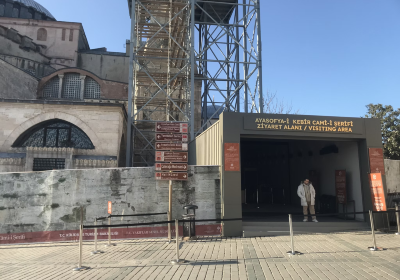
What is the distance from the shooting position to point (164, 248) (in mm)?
8148

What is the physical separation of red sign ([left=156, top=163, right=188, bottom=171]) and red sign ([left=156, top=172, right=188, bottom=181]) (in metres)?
0.15

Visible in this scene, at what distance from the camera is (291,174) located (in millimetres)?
18188

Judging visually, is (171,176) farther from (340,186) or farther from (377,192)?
(377,192)

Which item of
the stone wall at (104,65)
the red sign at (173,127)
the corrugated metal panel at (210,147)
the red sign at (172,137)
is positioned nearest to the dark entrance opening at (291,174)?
the corrugated metal panel at (210,147)

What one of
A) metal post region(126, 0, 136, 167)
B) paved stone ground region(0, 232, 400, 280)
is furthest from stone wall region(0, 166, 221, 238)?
metal post region(126, 0, 136, 167)

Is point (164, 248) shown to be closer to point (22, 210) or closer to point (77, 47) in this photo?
point (22, 210)

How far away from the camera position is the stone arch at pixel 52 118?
16.0 meters

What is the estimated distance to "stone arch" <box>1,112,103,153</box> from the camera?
16.0 m

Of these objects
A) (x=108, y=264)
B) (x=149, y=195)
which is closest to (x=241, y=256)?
(x=108, y=264)

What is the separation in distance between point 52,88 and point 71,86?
62.6 inches

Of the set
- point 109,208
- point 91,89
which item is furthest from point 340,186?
point 91,89

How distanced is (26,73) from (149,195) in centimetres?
1951

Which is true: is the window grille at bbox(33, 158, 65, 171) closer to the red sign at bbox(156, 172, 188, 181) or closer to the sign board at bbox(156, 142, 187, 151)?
the sign board at bbox(156, 142, 187, 151)

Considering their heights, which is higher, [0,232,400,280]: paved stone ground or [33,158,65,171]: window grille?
[33,158,65,171]: window grille
